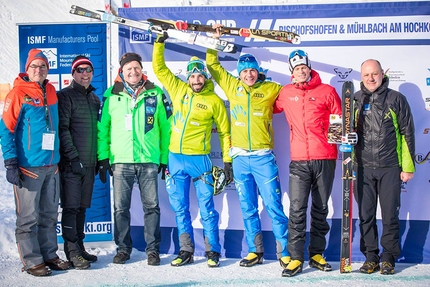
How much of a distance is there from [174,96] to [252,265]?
6.66 ft

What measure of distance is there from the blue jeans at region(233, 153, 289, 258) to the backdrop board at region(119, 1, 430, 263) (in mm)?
445

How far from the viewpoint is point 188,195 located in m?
5.20

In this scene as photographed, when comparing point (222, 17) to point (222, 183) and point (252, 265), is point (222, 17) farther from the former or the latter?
point (252, 265)

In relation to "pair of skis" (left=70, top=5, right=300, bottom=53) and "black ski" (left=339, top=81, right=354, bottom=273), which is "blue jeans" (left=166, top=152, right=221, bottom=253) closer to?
"pair of skis" (left=70, top=5, right=300, bottom=53)

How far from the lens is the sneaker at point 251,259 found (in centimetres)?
504

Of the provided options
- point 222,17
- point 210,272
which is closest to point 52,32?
point 222,17

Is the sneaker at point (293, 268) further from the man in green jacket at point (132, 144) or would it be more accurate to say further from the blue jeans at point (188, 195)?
the man in green jacket at point (132, 144)

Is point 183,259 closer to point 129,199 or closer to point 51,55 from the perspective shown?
point 129,199

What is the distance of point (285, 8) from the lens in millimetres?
5348

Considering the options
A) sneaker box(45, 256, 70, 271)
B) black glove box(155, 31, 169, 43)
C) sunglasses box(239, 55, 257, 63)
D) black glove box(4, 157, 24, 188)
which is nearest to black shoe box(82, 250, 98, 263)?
sneaker box(45, 256, 70, 271)

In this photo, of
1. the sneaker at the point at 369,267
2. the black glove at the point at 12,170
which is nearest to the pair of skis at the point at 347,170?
the sneaker at the point at 369,267

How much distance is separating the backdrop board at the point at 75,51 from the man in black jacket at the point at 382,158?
3020 mm

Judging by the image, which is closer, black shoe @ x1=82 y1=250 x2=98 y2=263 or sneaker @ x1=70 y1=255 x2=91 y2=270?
sneaker @ x1=70 y1=255 x2=91 y2=270

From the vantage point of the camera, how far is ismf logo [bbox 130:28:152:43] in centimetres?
556
